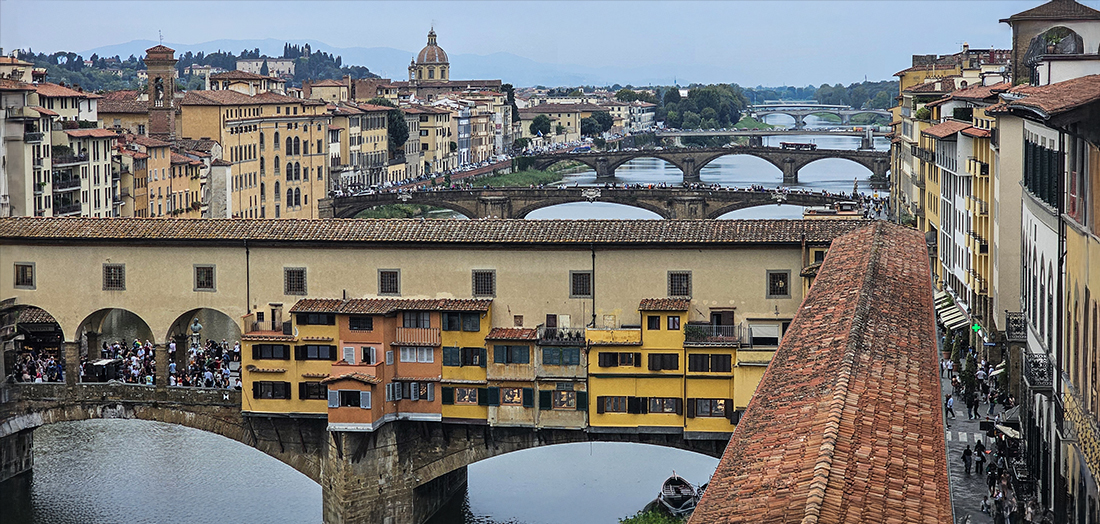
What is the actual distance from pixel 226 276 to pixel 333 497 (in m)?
4.11

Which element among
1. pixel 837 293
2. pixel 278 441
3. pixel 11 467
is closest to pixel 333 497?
pixel 278 441

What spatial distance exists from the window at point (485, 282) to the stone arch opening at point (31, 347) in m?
6.95

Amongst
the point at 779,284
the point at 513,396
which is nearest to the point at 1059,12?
the point at 779,284

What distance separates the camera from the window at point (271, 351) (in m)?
22.8

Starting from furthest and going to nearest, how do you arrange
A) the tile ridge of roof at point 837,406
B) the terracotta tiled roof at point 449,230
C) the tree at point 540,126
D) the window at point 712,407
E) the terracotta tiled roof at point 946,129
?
the tree at point 540,126 < the terracotta tiled roof at point 946,129 < the terracotta tiled roof at point 449,230 < the window at point 712,407 < the tile ridge of roof at point 837,406

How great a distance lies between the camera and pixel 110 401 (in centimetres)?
2338

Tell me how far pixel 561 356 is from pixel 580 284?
1.17 m

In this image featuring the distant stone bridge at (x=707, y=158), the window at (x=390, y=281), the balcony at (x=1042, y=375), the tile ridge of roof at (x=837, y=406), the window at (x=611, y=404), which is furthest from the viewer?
the distant stone bridge at (x=707, y=158)

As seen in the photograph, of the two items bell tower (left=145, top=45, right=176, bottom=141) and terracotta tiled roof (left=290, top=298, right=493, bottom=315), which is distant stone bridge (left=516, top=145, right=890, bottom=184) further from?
terracotta tiled roof (left=290, top=298, right=493, bottom=315)

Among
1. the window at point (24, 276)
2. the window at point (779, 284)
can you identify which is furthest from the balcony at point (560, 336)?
the window at point (24, 276)

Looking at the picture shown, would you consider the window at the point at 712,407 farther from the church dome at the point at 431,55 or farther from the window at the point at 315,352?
the church dome at the point at 431,55

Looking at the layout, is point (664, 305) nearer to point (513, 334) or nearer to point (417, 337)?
point (513, 334)

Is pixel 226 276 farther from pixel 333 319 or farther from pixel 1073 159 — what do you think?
pixel 1073 159

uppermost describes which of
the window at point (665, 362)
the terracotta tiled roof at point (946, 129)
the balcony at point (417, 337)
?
the terracotta tiled roof at point (946, 129)
